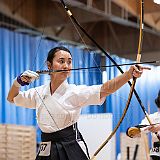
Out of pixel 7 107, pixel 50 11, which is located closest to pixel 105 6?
pixel 50 11

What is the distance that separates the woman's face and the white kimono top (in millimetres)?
58

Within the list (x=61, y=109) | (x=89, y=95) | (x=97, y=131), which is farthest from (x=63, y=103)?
(x=97, y=131)

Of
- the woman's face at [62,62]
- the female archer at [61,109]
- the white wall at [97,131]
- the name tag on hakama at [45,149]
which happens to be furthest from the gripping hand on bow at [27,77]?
the white wall at [97,131]

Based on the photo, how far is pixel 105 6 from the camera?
4.23 m

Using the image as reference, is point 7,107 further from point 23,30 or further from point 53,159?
point 53,159

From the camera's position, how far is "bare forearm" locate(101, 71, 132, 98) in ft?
4.30

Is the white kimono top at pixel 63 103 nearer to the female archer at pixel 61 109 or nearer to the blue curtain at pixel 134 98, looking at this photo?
the female archer at pixel 61 109

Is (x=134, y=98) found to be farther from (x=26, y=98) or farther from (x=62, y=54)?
(x=26, y=98)

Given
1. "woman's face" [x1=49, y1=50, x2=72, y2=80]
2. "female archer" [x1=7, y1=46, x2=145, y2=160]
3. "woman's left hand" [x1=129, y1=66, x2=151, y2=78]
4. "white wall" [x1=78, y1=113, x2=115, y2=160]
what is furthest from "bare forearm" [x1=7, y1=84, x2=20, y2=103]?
"woman's left hand" [x1=129, y1=66, x2=151, y2=78]

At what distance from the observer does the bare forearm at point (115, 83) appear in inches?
51.6

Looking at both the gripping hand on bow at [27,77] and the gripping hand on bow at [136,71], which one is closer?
the gripping hand on bow at [136,71]

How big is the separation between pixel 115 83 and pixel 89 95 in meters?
0.15

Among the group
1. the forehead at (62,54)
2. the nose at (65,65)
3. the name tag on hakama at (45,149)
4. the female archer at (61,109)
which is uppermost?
the forehead at (62,54)

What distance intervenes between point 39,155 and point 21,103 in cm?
25
